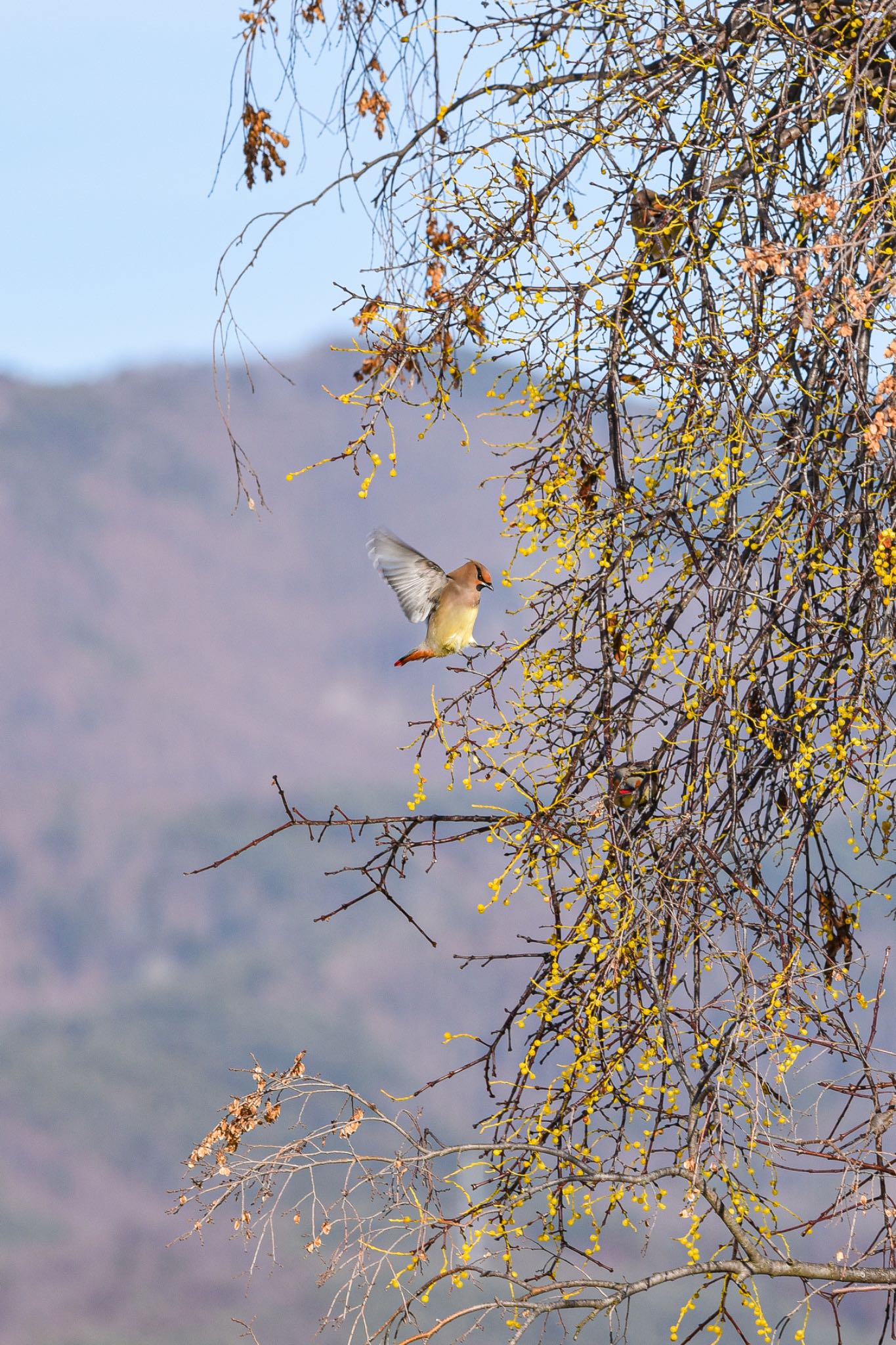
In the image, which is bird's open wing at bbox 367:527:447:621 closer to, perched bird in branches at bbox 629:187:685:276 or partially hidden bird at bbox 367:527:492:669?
partially hidden bird at bbox 367:527:492:669

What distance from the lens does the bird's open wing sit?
2164 millimetres

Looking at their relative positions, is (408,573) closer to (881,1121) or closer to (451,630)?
(451,630)

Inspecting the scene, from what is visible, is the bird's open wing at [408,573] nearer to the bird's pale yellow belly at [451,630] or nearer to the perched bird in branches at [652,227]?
the bird's pale yellow belly at [451,630]

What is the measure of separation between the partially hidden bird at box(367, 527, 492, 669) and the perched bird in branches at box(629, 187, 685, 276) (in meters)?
0.53

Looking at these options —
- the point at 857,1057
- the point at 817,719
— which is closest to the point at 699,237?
the point at 817,719

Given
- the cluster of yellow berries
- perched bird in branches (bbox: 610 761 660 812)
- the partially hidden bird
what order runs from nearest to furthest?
the cluster of yellow berries → perched bird in branches (bbox: 610 761 660 812) → the partially hidden bird

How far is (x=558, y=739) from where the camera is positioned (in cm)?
198

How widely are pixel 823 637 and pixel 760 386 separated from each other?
0.38 meters

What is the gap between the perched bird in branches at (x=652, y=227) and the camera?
2.00 metres

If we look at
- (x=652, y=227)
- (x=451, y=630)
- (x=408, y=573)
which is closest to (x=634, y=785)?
(x=451, y=630)

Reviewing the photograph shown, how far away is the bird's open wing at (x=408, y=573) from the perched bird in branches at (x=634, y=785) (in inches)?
16.5

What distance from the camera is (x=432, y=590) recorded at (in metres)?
2.21

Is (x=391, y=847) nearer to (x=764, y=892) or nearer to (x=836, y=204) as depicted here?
(x=764, y=892)

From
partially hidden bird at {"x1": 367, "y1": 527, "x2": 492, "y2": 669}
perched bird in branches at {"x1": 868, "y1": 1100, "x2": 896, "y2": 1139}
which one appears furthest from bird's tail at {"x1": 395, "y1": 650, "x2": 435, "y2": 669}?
perched bird in branches at {"x1": 868, "y1": 1100, "x2": 896, "y2": 1139}
